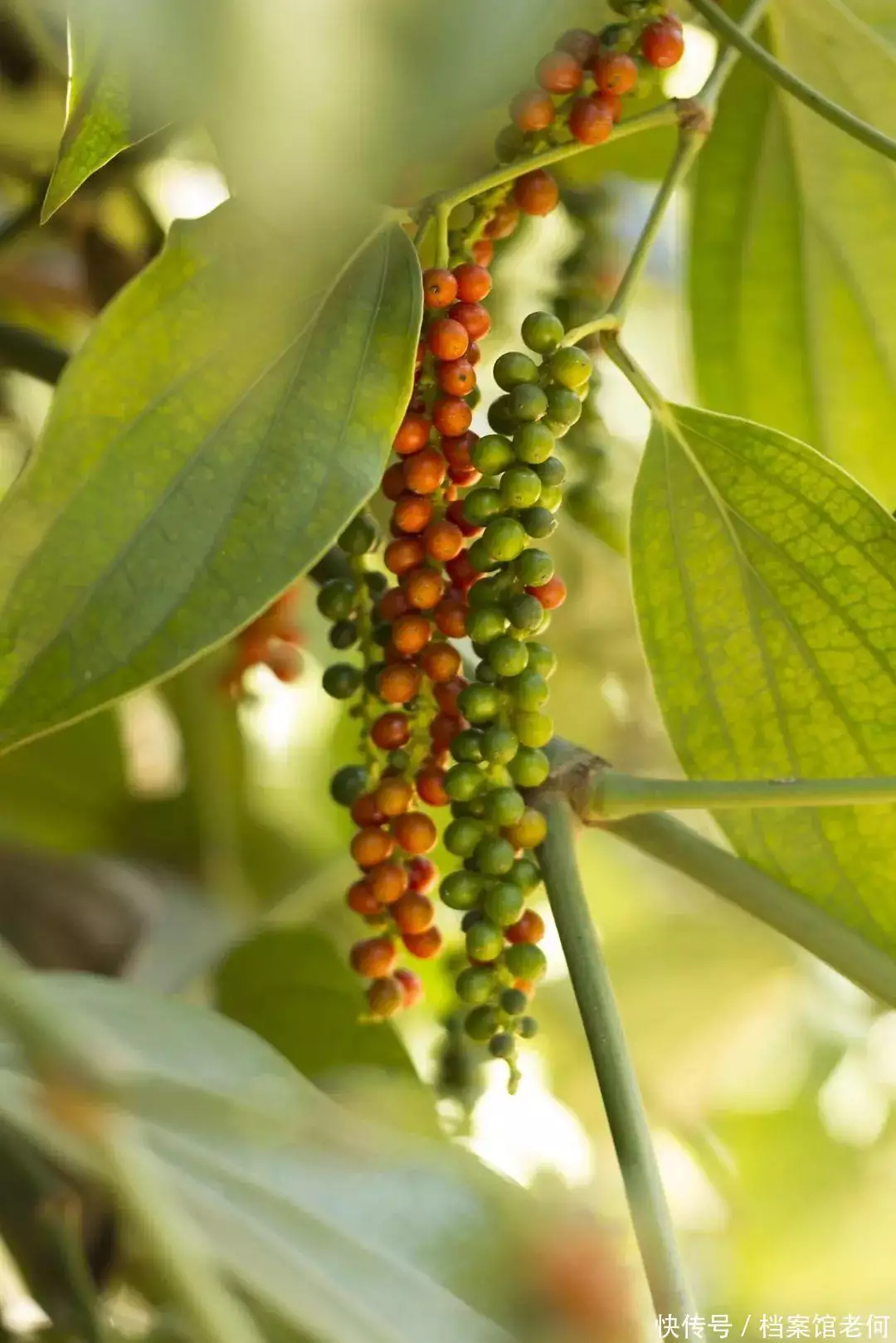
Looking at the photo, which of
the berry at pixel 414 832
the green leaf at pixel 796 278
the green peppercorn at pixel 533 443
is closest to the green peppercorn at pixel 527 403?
the green peppercorn at pixel 533 443

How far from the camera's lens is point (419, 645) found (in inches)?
12.5

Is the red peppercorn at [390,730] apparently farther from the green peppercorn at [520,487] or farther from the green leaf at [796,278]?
the green leaf at [796,278]

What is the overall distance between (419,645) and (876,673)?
0.12 meters

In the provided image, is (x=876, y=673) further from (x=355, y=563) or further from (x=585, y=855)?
(x=585, y=855)

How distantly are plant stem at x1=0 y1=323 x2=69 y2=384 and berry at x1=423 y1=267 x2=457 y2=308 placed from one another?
0.51 ft

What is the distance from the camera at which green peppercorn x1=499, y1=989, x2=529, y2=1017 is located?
31 cm

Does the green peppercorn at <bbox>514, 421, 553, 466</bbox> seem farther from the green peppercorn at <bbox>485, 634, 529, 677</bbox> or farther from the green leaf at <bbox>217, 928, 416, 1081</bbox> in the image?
the green leaf at <bbox>217, 928, 416, 1081</bbox>

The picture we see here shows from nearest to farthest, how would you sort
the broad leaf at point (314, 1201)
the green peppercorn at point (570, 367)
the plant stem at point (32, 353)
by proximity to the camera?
1. the broad leaf at point (314, 1201)
2. the green peppercorn at point (570, 367)
3. the plant stem at point (32, 353)

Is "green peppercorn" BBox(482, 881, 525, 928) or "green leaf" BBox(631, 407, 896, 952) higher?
"green leaf" BBox(631, 407, 896, 952)

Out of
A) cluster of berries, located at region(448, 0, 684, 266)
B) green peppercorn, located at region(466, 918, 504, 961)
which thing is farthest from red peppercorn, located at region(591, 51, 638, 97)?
green peppercorn, located at region(466, 918, 504, 961)

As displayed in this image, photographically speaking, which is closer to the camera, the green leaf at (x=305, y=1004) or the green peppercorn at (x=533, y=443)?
the green peppercorn at (x=533, y=443)

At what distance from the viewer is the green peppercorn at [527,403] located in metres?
0.29

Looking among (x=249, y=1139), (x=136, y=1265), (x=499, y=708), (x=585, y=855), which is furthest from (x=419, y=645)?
(x=585, y=855)

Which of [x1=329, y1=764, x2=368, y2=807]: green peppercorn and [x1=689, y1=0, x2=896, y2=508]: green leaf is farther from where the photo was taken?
[x1=689, y1=0, x2=896, y2=508]: green leaf
